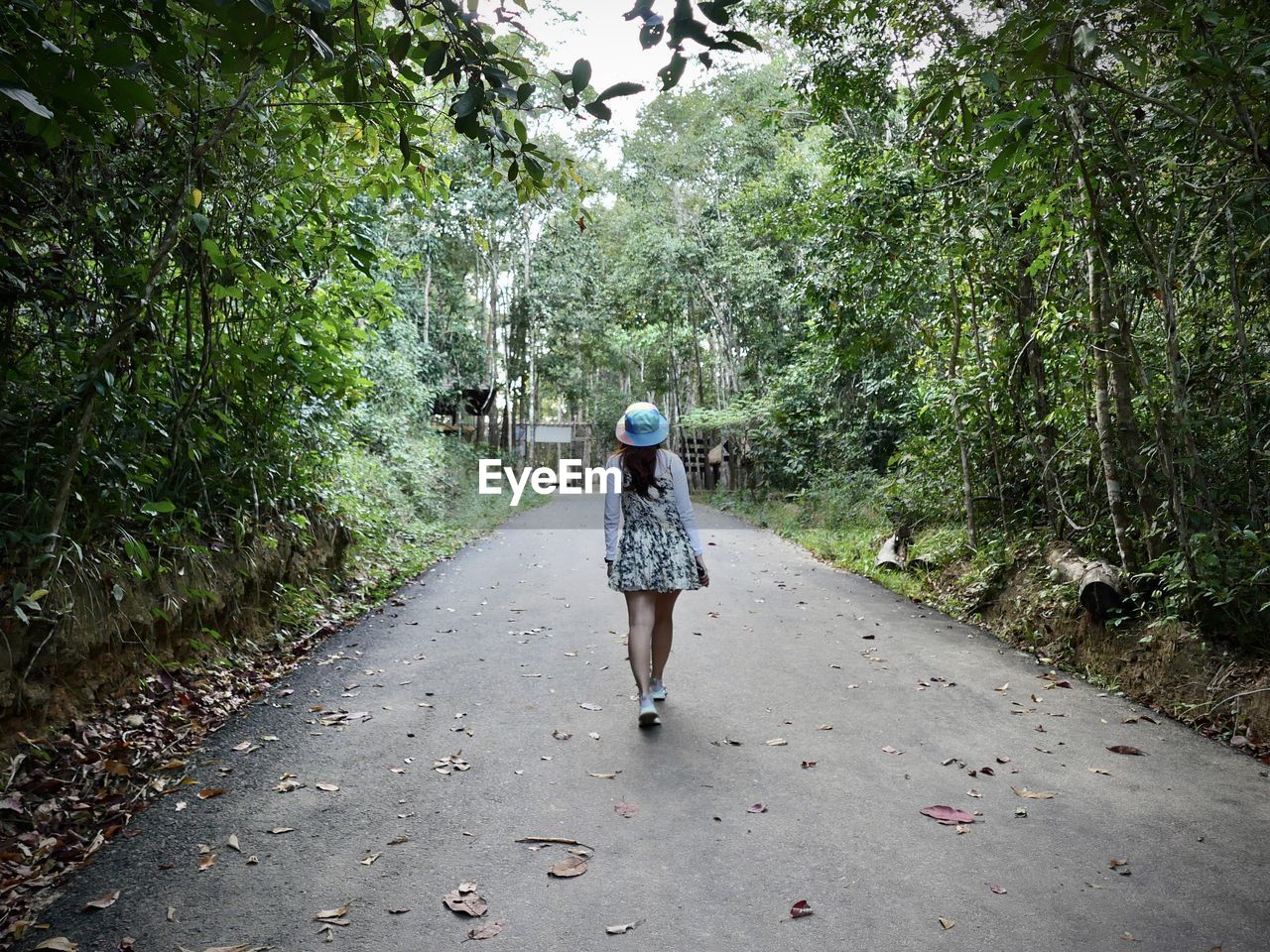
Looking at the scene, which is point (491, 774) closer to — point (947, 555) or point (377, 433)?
point (947, 555)

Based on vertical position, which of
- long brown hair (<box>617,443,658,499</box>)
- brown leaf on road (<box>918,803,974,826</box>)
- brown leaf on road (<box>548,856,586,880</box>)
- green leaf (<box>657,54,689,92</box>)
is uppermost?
green leaf (<box>657,54,689,92</box>)

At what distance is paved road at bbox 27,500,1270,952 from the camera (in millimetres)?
3109

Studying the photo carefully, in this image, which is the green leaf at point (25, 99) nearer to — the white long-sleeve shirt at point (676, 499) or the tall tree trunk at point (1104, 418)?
the white long-sleeve shirt at point (676, 499)

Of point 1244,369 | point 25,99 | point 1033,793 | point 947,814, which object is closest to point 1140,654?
point 1244,369

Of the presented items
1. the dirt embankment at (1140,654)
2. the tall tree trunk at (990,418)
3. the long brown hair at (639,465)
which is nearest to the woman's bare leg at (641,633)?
the long brown hair at (639,465)

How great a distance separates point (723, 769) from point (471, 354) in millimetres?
25949

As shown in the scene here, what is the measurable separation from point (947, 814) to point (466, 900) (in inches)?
89.5

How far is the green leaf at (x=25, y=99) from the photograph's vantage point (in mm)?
2232

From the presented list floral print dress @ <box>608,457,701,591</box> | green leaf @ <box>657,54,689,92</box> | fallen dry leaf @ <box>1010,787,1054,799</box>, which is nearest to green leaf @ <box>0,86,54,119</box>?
green leaf @ <box>657,54,689,92</box>

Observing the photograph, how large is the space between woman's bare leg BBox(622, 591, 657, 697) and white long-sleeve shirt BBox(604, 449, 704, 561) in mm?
332

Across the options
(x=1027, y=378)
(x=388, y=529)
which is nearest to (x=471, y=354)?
(x=388, y=529)

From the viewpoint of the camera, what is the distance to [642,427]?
5.48 metres

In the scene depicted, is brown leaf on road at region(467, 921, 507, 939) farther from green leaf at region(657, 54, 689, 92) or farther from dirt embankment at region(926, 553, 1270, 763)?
dirt embankment at region(926, 553, 1270, 763)

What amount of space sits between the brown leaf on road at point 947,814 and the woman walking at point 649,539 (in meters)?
1.89
